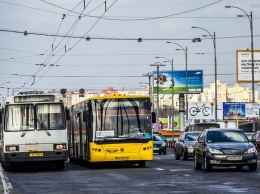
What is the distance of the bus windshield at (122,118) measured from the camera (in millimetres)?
34500

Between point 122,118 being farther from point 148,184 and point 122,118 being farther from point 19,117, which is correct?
point 148,184

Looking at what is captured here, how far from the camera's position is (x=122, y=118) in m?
34.6

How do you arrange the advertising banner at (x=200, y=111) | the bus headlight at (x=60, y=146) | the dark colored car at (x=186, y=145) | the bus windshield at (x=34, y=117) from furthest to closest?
the advertising banner at (x=200, y=111)
the dark colored car at (x=186, y=145)
the bus windshield at (x=34, y=117)
the bus headlight at (x=60, y=146)

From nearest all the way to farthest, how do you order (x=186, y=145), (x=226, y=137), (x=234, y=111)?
Result: 1. (x=226, y=137)
2. (x=186, y=145)
3. (x=234, y=111)

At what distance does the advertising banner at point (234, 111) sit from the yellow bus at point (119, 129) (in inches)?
3271

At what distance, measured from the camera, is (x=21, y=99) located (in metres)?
33.8

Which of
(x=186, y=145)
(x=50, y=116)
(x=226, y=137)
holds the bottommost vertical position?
(x=186, y=145)

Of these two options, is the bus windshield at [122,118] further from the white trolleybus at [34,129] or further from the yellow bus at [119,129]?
the white trolleybus at [34,129]

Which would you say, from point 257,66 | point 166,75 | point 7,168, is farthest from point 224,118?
point 7,168

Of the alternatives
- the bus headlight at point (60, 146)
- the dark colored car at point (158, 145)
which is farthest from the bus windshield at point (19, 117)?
the dark colored car at point (158, 145)

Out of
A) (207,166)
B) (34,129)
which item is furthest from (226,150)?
(34,129)

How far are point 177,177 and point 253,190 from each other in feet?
23.3

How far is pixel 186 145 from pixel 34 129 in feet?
47.0

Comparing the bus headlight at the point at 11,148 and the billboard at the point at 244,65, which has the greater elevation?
the billboard at the point at 244,65
